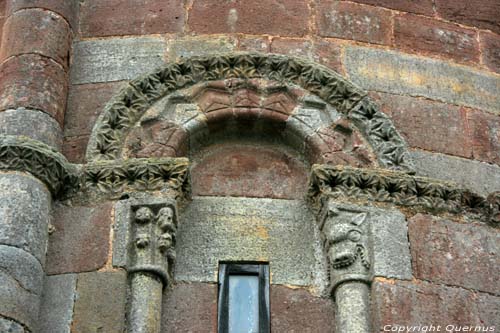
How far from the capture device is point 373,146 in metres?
7.75

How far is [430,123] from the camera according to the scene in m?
8.09

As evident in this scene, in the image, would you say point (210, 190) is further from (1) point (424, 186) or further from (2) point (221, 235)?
(1) point (424, 186)

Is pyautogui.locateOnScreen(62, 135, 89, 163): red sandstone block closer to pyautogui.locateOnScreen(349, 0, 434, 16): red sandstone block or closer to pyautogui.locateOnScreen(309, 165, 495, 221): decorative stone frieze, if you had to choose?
pyautogui.locateOnScreen(309, 165, 495, 221): decorative stone frieze

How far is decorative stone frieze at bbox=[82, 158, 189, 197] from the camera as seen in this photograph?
7281mm

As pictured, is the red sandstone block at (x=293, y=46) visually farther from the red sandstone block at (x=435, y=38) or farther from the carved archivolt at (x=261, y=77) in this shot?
the red sandstone block at (x=435, y=38)

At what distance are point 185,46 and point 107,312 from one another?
2.40m

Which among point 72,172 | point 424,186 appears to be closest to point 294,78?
point 424,186

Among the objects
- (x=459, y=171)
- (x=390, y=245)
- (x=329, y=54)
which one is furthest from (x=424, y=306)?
(x=329, y=54)

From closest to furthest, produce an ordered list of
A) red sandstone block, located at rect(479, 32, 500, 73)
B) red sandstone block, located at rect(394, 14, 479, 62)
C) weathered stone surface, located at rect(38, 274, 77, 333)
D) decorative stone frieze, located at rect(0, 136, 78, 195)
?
weathered stone surface, located at rect(38, 274, 77, 333), decorative stone frieze, located at rect(0, 136, 78, 195), red sandstone block, located at rect(394, 14, 479, 62), red sandstone block, located at rect(479, 32, 500, 73)

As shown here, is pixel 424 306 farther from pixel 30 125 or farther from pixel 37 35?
pixel 37 35

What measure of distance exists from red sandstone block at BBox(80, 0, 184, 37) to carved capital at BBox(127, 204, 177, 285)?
184 cm

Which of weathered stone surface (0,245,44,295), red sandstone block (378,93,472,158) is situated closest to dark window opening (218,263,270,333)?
weathered stone surface (0,245,44,295)

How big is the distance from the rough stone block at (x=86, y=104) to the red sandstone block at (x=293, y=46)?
4.00 ft

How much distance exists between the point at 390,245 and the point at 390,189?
17.9 inches
